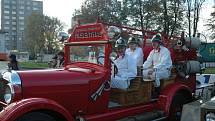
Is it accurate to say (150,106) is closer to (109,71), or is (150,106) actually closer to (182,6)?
(109,71)

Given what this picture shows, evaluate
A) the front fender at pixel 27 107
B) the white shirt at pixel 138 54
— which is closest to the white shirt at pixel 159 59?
the white shirt at pixel 138 54

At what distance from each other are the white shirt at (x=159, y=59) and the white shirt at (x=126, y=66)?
72cm

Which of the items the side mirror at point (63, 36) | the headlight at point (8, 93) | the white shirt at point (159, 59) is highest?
the side mirror at point (63, 36)

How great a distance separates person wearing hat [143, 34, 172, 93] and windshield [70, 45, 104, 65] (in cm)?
131

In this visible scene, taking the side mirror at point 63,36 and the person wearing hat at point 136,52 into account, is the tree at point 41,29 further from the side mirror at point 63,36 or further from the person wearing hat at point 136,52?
the side mirror at point 63,36

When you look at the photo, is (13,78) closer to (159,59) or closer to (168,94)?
(168,94)

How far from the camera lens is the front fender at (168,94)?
777 cm

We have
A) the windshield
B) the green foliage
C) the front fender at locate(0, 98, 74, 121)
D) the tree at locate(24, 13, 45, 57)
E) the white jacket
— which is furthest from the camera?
the tree at locate(24, 13, 45, 57)

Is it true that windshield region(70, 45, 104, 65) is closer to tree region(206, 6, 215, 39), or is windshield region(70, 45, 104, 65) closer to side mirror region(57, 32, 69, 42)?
side mirror region(57, 32, 69, 42)

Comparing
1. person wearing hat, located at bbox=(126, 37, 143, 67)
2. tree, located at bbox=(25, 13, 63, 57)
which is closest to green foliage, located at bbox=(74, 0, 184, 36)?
person wearing hat, located at bbox=(126, 37, 143, 67)

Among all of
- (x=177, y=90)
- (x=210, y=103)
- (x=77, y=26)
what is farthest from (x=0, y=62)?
(x=210, y=103)

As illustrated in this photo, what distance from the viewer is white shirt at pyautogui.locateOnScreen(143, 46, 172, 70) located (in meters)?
8.19

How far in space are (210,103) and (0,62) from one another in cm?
691

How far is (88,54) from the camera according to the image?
23.6ft
